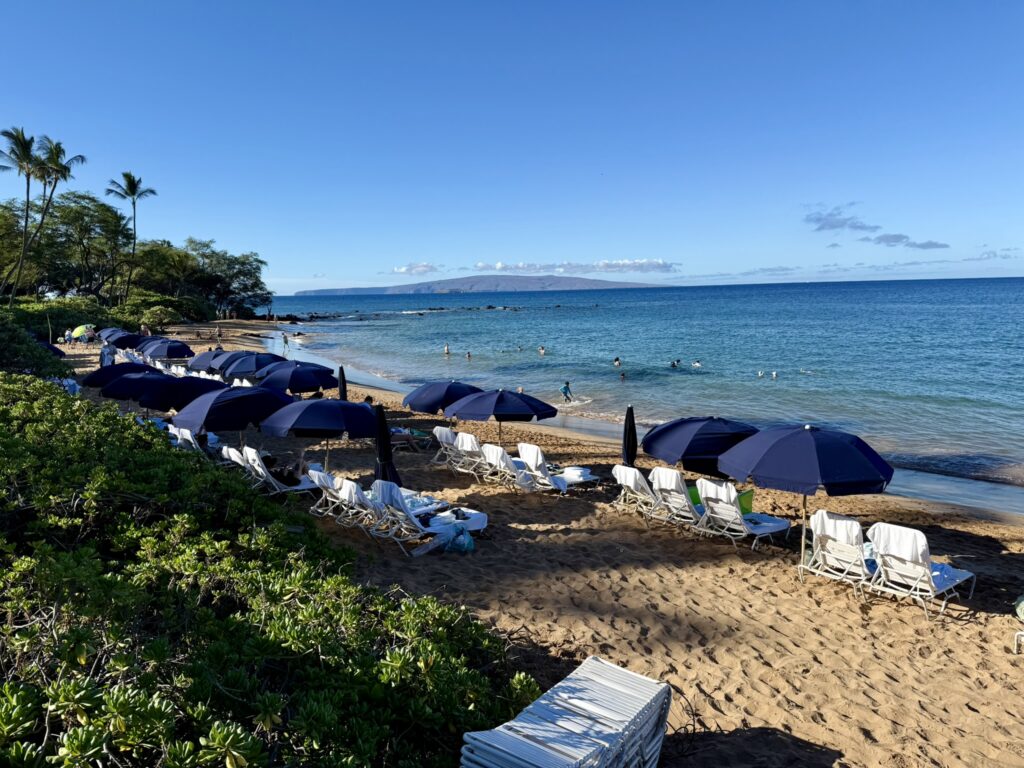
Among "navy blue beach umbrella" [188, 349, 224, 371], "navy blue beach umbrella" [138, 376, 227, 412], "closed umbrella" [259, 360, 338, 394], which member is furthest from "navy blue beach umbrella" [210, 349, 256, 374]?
"navy blue beach umbrella" [138, 376, 227, 412]

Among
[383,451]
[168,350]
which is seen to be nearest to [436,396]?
[383,451]

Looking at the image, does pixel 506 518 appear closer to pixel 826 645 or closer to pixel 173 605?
pixel 826 645

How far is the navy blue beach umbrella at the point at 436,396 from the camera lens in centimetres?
1097

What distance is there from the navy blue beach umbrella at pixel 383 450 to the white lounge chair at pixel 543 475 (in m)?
2.07

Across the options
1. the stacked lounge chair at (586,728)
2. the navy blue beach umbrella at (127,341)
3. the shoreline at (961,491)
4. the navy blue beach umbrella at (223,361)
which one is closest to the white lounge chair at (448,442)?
the shoreline at (961,491)

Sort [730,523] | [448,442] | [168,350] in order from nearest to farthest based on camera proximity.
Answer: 1. [730,523]
2. [448,442]
3. [168,350]

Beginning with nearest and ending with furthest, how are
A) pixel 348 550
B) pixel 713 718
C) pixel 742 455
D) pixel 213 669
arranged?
pixel 213 669 → pixel 713 718 → pixel 348 550 → pixel 742 455

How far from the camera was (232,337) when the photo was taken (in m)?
44.5

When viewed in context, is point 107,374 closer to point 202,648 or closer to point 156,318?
point 202,648

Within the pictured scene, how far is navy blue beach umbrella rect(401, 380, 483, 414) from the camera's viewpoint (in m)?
11.0

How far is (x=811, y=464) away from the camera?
649cm

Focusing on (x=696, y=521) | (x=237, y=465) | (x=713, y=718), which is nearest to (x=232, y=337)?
(x=237, y=465)

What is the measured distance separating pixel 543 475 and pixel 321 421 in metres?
3.40

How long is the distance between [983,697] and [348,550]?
203 inches
